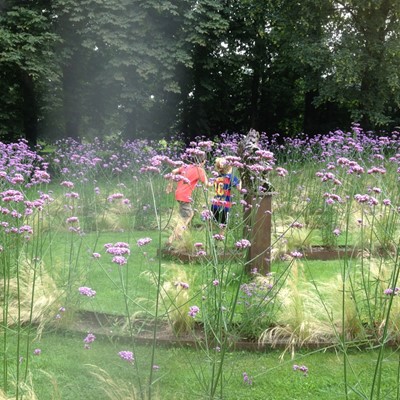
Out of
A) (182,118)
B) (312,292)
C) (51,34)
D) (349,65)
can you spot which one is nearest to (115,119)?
(182,118)

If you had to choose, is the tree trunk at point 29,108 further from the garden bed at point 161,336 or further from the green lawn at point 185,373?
the green lawn at point 185,373

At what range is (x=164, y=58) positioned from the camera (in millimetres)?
18109

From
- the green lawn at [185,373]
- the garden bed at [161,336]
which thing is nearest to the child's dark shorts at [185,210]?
the garden bed at [161,336]

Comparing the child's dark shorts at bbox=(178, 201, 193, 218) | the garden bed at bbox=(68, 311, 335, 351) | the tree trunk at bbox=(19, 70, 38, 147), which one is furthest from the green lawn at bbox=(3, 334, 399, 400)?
the tree trunk at bbox=(19, 70, 38, 147)

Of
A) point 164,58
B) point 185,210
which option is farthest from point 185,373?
point 164,58

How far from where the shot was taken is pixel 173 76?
61.0 ft

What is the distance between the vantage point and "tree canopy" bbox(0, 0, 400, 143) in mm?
17188

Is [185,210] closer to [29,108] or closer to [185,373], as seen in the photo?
[185,373]

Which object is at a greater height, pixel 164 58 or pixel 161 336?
pixel 164 58

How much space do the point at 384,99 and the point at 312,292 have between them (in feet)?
47.4

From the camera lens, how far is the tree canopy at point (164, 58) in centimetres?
1719

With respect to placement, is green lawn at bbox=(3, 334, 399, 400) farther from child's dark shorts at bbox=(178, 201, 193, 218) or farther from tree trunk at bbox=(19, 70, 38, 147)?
tree trunk at bbox=(19, 70, 38, 147)

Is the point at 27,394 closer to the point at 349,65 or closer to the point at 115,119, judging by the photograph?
the point at 349,65

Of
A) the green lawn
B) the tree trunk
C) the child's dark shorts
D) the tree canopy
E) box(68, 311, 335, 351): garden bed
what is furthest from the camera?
the tree trunk
